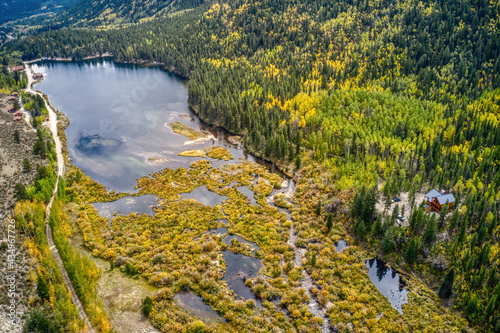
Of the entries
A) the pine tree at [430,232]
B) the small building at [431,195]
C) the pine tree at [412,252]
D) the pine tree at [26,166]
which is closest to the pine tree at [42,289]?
the pine tree at [26,166]

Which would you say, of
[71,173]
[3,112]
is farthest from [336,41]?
[3,112]

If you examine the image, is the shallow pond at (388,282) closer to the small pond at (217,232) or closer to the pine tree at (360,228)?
the pine tree at (360,228)

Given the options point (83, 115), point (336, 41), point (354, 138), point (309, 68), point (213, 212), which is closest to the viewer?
point (213, 212)

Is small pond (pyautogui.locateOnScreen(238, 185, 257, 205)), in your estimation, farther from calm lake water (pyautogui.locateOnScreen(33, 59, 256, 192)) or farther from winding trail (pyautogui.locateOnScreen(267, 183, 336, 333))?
calm lake water (pyautogui.locateOnScreen(33, 59, 256, 192))

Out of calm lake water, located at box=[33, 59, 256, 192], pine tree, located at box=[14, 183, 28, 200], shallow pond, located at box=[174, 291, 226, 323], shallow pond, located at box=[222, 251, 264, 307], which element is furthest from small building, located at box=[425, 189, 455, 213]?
pine tree, located at box=[14, 183, 28, 200]

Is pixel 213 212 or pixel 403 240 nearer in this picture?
pixel 403 240

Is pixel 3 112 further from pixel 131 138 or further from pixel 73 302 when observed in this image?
pixel 73 302
